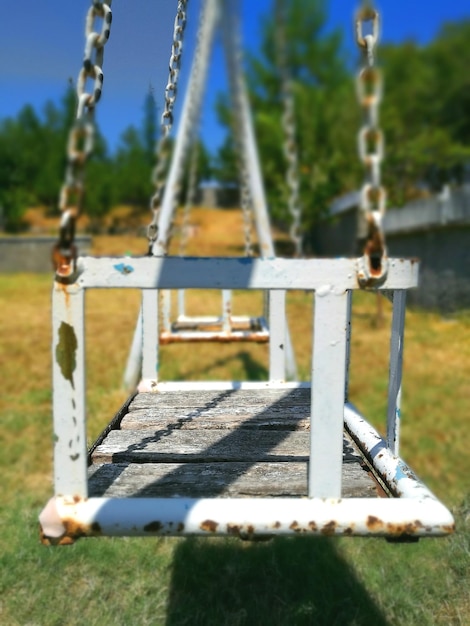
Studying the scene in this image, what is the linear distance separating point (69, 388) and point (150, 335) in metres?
1.24

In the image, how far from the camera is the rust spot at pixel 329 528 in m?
0.82

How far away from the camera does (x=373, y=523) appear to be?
82 cm

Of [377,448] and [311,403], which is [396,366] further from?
[311,403]

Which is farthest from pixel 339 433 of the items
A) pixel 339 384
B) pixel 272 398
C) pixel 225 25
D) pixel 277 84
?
pixel 277 84

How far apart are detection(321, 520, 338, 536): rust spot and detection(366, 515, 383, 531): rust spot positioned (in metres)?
0.05

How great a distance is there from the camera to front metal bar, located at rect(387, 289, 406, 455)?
1098mm

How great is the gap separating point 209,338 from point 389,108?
38.5 ft

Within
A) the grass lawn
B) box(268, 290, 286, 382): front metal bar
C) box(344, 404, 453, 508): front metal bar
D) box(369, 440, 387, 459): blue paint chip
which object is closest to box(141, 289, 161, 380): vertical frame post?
box(268, 290, 286, 382): front metal bar

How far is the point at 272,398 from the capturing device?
1730mm

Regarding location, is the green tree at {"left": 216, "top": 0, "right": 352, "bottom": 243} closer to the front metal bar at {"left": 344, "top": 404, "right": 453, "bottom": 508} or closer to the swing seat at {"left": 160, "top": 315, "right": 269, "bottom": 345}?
the swing seat at {"left": 160, "top": 315, "right": 269, "bottom": 345}

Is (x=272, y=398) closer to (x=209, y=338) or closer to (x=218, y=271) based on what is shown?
(x=218, y=271)

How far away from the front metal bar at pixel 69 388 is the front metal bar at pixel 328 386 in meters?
0.32

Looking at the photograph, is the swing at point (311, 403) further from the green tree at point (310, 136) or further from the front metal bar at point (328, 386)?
the green tree at point (310, 136)

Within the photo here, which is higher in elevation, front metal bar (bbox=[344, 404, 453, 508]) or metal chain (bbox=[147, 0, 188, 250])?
metal chain (bbox=[147, 0, 188, 250])
